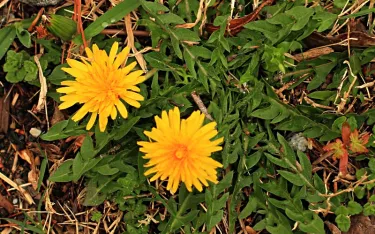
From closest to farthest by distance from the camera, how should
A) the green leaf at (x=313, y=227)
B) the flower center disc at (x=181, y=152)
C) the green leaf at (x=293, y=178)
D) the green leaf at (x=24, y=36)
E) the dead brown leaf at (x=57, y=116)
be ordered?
1. the flower center disc at (x=181, y=152)
2. the green leaf at (x=313, y=227)
3. the green leaf at (x=293, y=178)
4. the green leaf at (x=24, y=36)
5. the dead brown leaf at (x=57, y=116)

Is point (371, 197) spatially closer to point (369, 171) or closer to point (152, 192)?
point (369, 171)

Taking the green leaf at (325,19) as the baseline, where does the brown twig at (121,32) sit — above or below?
above

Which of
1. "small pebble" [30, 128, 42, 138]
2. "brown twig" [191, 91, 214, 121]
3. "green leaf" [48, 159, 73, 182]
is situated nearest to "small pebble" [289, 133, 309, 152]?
"brown twig" [191, 91, 214, 121]

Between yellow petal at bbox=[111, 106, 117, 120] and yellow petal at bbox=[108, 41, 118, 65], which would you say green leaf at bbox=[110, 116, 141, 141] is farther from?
yellow petal at bbox=[108, 41, 118, 65]

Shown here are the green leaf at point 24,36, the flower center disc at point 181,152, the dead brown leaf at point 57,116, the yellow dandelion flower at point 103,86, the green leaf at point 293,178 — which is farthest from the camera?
the dead brown leaf at point 57,116

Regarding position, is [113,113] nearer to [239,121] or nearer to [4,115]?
[239,121]

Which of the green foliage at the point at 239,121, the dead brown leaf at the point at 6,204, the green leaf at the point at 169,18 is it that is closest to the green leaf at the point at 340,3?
the green foliage at the point at 239,121

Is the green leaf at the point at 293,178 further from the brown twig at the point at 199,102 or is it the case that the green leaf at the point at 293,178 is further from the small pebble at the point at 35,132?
the small pebble at the point at 35,132
